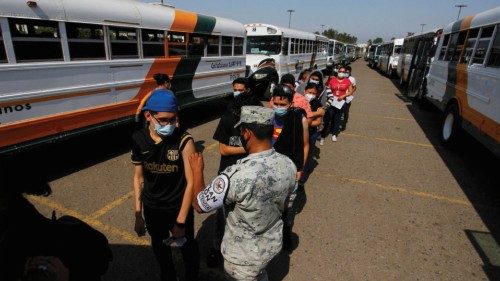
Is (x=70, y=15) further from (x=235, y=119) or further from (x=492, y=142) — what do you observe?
(x=492, y=142)

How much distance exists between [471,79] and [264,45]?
8382 mm

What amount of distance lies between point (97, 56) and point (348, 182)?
16.2 feet

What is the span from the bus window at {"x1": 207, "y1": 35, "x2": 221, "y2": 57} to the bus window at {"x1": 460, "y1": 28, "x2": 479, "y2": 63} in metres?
6.17

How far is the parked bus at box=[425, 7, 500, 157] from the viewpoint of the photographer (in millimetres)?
5309

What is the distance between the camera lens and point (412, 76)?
48.1 feet

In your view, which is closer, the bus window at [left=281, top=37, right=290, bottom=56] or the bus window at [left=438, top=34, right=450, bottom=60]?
the bus window at [left=438, top=34, right=450, bottom=60]

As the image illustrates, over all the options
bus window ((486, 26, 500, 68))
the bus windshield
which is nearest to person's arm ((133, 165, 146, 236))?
bus window ((486, 26, 500, 68))

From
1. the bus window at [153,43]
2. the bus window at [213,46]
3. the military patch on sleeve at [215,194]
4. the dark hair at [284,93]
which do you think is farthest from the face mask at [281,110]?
the bus window at [213,46]

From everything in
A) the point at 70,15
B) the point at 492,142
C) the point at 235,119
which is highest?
the point at 70,15

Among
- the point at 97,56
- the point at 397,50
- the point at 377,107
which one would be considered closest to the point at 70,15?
the point at 97,56

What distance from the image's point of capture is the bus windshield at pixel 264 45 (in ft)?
42.9

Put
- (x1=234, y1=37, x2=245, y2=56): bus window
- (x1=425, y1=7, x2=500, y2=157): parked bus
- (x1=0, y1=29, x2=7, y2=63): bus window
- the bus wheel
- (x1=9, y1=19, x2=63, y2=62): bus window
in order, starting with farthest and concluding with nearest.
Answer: (x1=234, y1=37, x2=245, y2=56): bus window, the bus wheel, (x1=425, y1=7, x2=500, y2=157): parked bus, (x1=9, y1=19, x2=63, y2=62): bus window, (x1=0, y1=29, x2=7, y2=63): bus window

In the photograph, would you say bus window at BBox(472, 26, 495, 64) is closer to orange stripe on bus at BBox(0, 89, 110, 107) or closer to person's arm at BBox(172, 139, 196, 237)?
person's arm at BBox(172, 139, 196, 237)

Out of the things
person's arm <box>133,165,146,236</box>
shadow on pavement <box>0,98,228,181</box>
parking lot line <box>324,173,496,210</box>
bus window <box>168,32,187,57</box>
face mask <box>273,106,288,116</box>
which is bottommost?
shadow on pavement <box>0,98,228,181</box>
